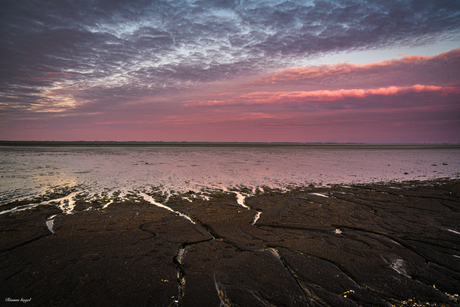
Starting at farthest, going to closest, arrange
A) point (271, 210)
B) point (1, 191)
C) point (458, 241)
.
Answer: point (1, 191), point (271, 210), point (458, 241)

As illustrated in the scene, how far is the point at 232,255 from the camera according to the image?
4742 mm

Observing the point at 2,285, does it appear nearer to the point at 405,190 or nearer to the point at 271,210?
the point at 271,210

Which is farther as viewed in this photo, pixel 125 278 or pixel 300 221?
pixel 300 221

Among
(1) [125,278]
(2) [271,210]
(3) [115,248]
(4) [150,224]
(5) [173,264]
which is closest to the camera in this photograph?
(1) [125,278]

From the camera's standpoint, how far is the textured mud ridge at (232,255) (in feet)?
11.6

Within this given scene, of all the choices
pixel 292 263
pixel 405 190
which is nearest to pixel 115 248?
pixel 292 263

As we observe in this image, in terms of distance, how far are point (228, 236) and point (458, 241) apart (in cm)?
523

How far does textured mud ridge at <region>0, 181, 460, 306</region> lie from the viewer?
3531mm

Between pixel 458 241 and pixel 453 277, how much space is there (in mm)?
2049

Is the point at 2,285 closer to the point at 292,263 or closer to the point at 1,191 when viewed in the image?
the point at 292,263

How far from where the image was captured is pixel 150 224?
21.2 ft

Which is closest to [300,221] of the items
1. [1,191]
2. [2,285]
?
[2,285]

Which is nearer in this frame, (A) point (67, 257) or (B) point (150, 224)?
(A) point (67, 257)

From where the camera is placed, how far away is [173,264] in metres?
4.39
